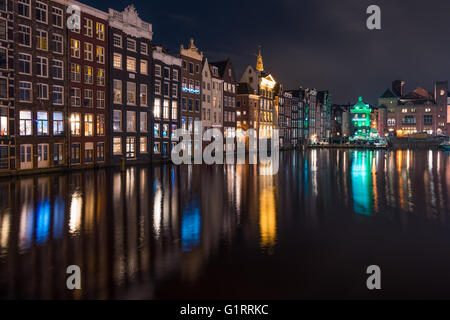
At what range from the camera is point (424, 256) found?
16062 mm

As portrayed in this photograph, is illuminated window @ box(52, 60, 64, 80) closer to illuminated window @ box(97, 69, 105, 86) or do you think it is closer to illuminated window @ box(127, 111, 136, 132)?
illuminated window @ box(97, 69, 105, 86)

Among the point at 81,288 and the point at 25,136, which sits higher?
the point at 25,136

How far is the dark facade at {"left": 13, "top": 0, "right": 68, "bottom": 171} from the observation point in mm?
45594

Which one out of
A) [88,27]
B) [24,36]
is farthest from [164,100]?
[24,36]

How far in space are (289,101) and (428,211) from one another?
121231mm

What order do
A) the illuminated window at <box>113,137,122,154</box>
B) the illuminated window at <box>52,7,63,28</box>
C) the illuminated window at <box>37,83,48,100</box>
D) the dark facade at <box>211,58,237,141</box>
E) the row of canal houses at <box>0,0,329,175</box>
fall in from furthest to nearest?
the dark facade at <box>211,58,237,141</box> < the illuminated window at <box>113,137,122,154</box> < the illuminated window at <box>52,7,63,28</box> < the illuminated window at <box>37,83,48,100</box> < the row of canal houses at <box>0,0,329,175</box>

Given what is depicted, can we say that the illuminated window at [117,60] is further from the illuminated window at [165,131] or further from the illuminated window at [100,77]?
the illuminated window at [165,131]

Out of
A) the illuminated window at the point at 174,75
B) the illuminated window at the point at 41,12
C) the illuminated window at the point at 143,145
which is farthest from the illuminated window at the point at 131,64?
the illuminated window at the point at 41,12

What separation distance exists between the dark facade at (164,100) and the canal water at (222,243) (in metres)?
37.5

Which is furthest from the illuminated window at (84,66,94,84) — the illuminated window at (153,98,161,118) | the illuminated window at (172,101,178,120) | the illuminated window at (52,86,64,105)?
the illuminated window at (172,101,178,120)

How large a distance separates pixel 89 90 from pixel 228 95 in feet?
151

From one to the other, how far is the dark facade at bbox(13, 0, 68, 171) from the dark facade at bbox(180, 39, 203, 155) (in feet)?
97.6
